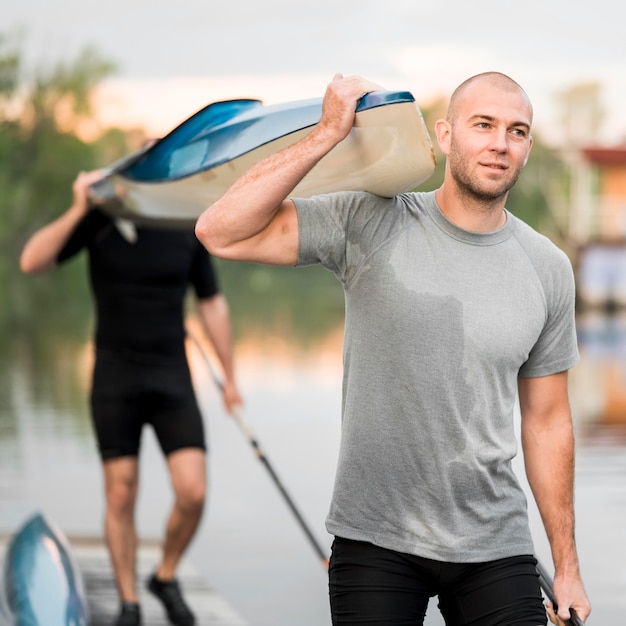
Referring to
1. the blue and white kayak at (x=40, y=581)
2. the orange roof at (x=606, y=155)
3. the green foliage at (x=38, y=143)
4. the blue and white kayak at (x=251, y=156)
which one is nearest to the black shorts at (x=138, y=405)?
the blue and white kayak at (x=40, y=581)

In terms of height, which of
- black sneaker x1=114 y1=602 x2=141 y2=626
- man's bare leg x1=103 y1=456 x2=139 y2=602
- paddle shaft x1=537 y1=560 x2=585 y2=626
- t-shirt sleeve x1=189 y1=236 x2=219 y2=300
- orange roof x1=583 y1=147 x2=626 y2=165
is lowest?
orange roof x1=583 y1=147 x2=626 y2=165

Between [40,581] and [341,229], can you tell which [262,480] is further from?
[341,229]

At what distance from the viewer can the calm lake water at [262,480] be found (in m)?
6.81

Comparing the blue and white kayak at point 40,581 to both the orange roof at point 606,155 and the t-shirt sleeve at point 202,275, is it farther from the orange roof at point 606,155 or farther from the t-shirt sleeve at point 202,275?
the orange roof at point 606,155

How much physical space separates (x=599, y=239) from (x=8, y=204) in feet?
121

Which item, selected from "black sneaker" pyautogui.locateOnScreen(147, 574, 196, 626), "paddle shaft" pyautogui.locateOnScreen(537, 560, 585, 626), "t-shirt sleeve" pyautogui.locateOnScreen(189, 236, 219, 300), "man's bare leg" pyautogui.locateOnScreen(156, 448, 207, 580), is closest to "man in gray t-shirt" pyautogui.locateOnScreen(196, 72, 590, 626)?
"paddle shaft" pyautogui.locateOnScreen(537, 560, 585, 626)

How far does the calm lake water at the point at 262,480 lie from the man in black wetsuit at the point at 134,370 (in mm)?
638

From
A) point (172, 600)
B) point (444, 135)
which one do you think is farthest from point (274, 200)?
point (172, 600)

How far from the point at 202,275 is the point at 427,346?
312 cm

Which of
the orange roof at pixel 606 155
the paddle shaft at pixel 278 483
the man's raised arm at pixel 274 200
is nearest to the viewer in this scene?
the man's raised arm at pixel 274 200

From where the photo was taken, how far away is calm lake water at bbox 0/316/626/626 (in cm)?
681

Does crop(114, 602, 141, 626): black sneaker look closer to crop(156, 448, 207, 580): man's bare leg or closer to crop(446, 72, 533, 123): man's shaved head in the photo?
crop(156, 448, 207, 580): man's bare leg

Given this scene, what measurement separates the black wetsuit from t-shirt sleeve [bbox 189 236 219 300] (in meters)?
0.15

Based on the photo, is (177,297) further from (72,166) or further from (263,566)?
(72,166)
